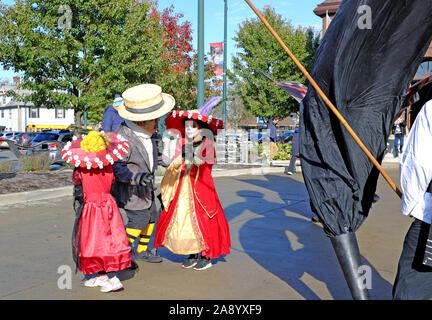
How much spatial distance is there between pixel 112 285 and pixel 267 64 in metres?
25.8

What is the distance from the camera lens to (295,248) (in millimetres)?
5992

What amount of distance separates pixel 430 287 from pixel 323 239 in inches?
157

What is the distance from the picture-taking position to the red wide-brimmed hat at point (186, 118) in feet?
16.7

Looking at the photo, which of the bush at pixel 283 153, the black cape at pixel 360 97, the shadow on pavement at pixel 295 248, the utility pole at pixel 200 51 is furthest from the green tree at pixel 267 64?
the black cape at pixel 360 97

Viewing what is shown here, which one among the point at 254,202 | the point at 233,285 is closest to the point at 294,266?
the point at 233,285

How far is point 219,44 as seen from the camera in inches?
778

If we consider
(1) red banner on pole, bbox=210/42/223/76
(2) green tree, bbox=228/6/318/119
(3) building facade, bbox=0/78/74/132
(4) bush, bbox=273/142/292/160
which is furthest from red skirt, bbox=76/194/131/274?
(3) building facade, bbox=0/78/74/132

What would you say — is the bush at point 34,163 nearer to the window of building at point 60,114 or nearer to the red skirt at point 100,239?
the red skirt at point 100,239

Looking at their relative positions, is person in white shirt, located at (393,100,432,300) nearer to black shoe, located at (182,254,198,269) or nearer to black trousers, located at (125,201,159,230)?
black shoe, located at (182,254,198,269)

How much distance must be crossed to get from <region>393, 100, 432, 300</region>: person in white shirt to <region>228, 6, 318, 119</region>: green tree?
2553 cm

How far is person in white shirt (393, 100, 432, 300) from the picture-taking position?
2492mm

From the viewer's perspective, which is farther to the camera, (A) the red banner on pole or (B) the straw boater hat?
(A) the red banner on pole

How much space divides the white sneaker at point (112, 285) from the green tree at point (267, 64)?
2428cm

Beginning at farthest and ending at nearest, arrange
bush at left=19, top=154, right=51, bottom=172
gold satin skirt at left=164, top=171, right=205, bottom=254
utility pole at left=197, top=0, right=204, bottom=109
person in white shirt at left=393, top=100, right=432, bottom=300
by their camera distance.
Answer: bush at left=19, top=154, right=51, bottom=172 → utility pole at left=197, top=0, right=204, bottom=109 → gold satin skirt at left=164, top=171, right=205, bottom=254 → person in white shirt at left=393, top=100, right=432, bottom=300
